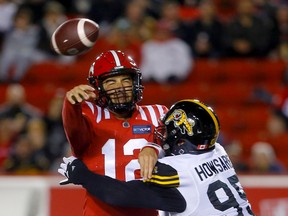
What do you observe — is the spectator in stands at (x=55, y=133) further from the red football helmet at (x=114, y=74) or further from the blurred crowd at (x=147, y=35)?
the red football helmet at (x=114, y=74)

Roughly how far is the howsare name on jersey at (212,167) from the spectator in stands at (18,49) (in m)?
6.48

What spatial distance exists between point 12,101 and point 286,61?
12.0 ft

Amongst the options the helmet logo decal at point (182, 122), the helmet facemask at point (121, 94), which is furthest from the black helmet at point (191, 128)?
the helmet facemask at point (121, 94)

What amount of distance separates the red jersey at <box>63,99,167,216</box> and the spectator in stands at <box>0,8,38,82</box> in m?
5.85

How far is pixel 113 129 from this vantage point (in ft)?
16.3

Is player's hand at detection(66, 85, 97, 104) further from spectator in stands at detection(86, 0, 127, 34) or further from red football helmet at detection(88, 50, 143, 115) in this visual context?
spectator in stands at detection(86, 0, 127, 34)

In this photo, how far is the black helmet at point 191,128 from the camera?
4504 millimetres

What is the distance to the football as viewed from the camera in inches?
199

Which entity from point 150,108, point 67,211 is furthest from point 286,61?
point 150,108

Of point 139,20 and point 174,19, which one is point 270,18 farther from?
point 139,20

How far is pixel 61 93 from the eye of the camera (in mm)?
10133

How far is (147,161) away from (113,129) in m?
0.54

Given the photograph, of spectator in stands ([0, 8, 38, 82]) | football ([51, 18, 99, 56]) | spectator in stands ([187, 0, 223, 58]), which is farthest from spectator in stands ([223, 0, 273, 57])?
football ([51, 18, 99, 56])

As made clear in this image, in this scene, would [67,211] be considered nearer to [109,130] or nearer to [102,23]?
[109,130]
